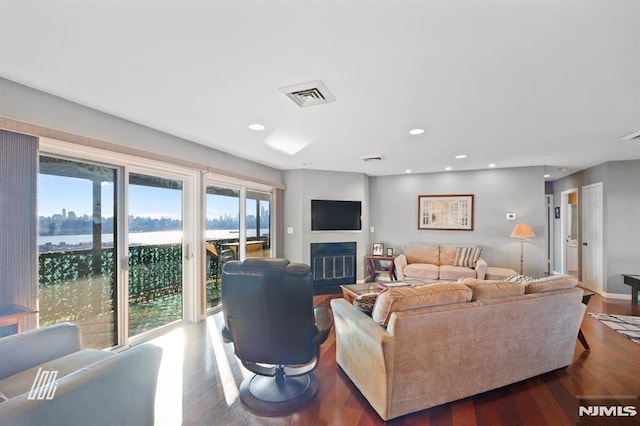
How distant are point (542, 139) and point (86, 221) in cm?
520

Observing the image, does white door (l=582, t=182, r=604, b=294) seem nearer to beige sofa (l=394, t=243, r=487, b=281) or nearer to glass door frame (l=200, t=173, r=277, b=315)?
beige sofa (l=394, t=243, r=487, b=281)

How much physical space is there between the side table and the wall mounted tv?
Answer: 77 centimetres

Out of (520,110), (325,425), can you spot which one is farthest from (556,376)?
(520,110)

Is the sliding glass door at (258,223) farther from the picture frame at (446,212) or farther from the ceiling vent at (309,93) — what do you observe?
the picture frame at (446,212)

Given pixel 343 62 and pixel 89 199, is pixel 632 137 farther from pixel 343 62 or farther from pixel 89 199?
pixel 89 199

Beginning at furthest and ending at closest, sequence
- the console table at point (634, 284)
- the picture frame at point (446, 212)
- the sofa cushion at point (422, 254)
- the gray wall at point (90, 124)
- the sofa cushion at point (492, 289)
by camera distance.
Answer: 1. the picture frame at point (446, 212)
2. the sofa cushion at point (422, 254)
3. the console table at point (634, 284)
4. the sofa cushion at point (492, 289)
5. the gray wall at point (90, 124)

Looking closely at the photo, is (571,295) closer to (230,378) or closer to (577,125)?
(577,125)

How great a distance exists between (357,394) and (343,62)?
8.02ft

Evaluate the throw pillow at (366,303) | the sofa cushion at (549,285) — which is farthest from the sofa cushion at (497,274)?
the throw pillow at (366,303)

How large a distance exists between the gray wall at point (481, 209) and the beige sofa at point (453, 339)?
11.4 feet

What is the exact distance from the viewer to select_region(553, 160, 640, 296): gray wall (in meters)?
4.88

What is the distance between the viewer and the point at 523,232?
5.07 m

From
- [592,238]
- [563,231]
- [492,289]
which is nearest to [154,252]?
[492,289]

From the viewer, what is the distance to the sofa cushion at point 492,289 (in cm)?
219
